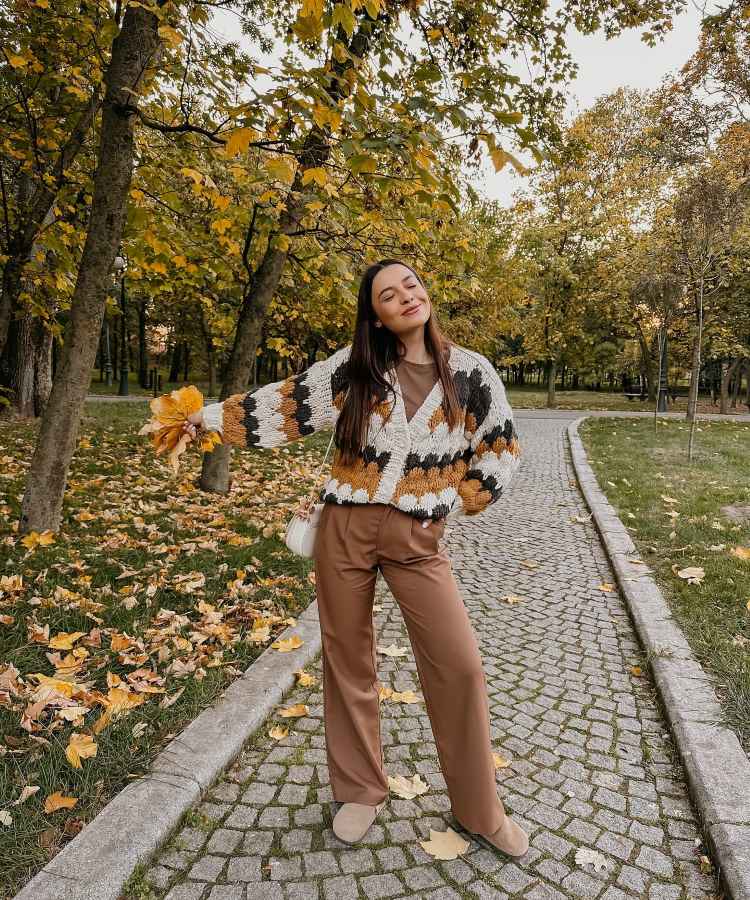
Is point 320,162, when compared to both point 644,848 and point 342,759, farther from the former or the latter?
point 644,848

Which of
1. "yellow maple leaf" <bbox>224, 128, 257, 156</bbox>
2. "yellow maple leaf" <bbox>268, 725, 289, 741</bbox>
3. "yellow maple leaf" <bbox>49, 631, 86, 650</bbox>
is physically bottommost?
"yellow maple leaf" <bbox>268, 725, 289, 741</bbox>

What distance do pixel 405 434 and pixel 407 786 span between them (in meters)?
1.57

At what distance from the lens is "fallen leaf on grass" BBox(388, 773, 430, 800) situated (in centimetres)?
240

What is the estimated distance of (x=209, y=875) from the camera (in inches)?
A: 77.6

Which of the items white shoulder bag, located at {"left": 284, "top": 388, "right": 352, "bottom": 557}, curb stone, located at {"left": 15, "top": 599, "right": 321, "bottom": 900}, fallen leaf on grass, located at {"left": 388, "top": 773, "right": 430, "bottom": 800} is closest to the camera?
curb stone, located at {"left": 15, "top": 599, "right": 321, "bottom": 900}

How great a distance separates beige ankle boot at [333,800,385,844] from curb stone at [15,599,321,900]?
583 mm

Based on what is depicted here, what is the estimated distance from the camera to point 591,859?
2.09m

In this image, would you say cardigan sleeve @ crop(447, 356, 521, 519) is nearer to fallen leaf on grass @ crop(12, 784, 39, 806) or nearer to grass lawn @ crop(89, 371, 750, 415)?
fallen leaf on grass @ crop(12, 784, 39, 806)

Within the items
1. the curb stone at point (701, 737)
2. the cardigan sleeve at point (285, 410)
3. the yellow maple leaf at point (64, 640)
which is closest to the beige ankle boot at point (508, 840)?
the curb stone at point (701, 737)

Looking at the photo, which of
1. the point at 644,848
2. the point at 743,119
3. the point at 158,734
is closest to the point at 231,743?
the point at 158,734

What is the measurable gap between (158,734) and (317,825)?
840 mm

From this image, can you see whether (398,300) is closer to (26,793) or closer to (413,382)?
(413,382)

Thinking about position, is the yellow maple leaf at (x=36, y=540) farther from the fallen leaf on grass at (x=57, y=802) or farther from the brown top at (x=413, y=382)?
the brown top at (x=413, y=382)

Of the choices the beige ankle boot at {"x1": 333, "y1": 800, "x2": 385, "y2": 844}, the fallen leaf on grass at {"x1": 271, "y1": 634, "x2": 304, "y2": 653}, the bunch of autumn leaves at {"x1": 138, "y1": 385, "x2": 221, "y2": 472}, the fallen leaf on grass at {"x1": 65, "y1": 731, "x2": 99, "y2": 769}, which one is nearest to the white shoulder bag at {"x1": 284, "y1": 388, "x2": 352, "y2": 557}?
the bunch of autumn leaves at {"x1": 138, "y1": 385, "x2": 221, "y2": 472}
